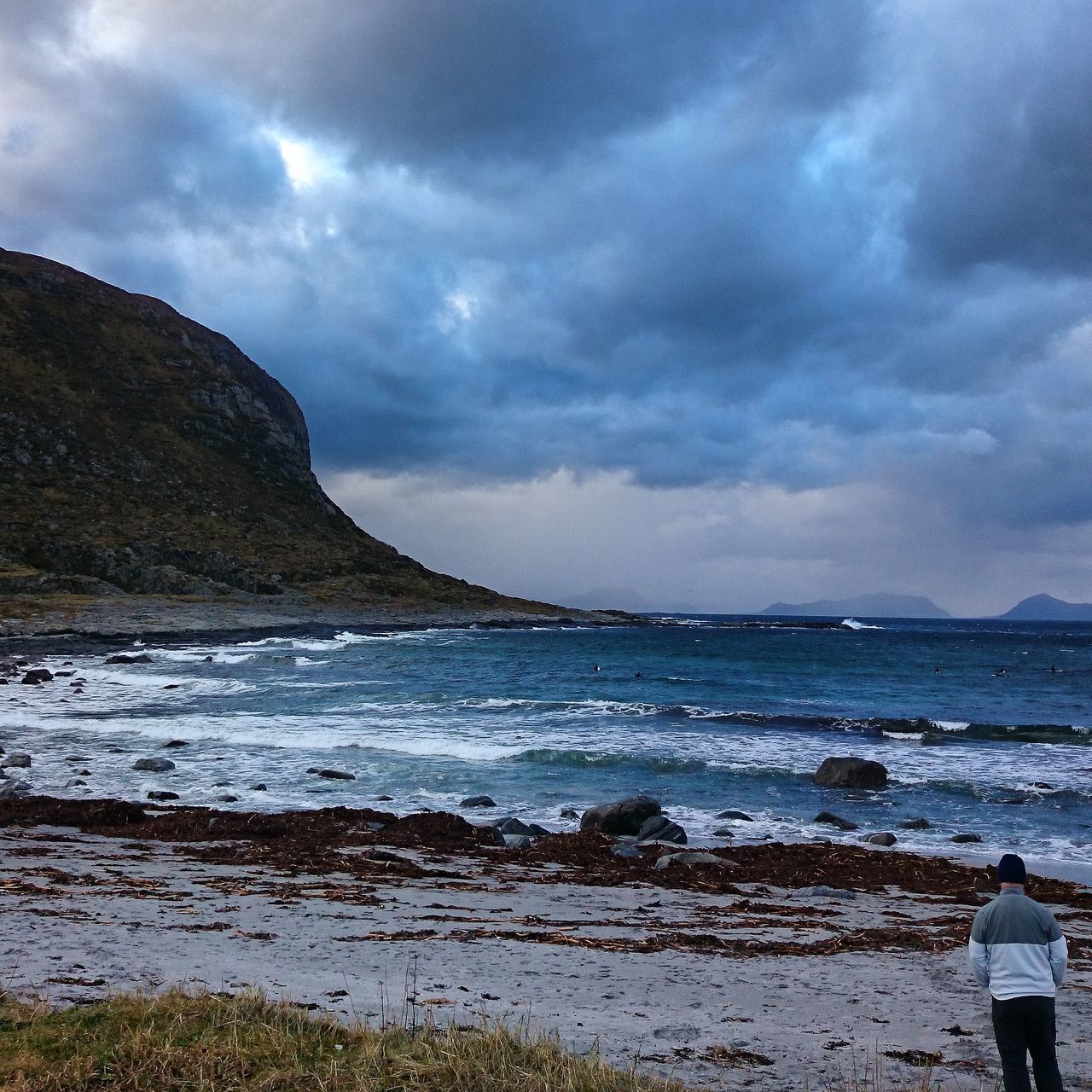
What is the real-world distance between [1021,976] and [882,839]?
1281 centimetres

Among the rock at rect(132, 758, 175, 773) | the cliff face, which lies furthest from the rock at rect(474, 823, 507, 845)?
the cliff face

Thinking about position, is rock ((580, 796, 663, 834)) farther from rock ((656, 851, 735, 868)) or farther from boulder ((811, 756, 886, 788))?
boulder ((811, 756, 886, 788))

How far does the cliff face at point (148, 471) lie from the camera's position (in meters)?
94.6

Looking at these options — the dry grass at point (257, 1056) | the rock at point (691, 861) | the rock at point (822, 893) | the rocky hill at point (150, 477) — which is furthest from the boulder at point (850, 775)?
the rocky hill at point (150, 477)

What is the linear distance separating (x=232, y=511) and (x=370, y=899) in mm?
120193

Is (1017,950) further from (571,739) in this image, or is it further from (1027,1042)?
(571,739)

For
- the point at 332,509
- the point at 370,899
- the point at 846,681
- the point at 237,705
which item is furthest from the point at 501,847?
the point at 332,509

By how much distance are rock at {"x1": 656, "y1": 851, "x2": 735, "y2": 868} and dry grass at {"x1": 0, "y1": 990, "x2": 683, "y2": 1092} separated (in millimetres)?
9181

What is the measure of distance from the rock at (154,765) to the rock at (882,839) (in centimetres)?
1767

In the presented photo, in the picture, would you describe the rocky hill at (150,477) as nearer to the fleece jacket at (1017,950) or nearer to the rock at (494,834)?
the rock at (494,834)

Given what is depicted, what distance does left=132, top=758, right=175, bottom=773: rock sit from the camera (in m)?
22.0

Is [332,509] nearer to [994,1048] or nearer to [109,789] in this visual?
[109,789]

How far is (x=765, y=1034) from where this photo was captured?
6535 millimetres

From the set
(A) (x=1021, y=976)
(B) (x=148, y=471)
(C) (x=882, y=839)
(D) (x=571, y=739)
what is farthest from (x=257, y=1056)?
(B) (x=148, y=471)
